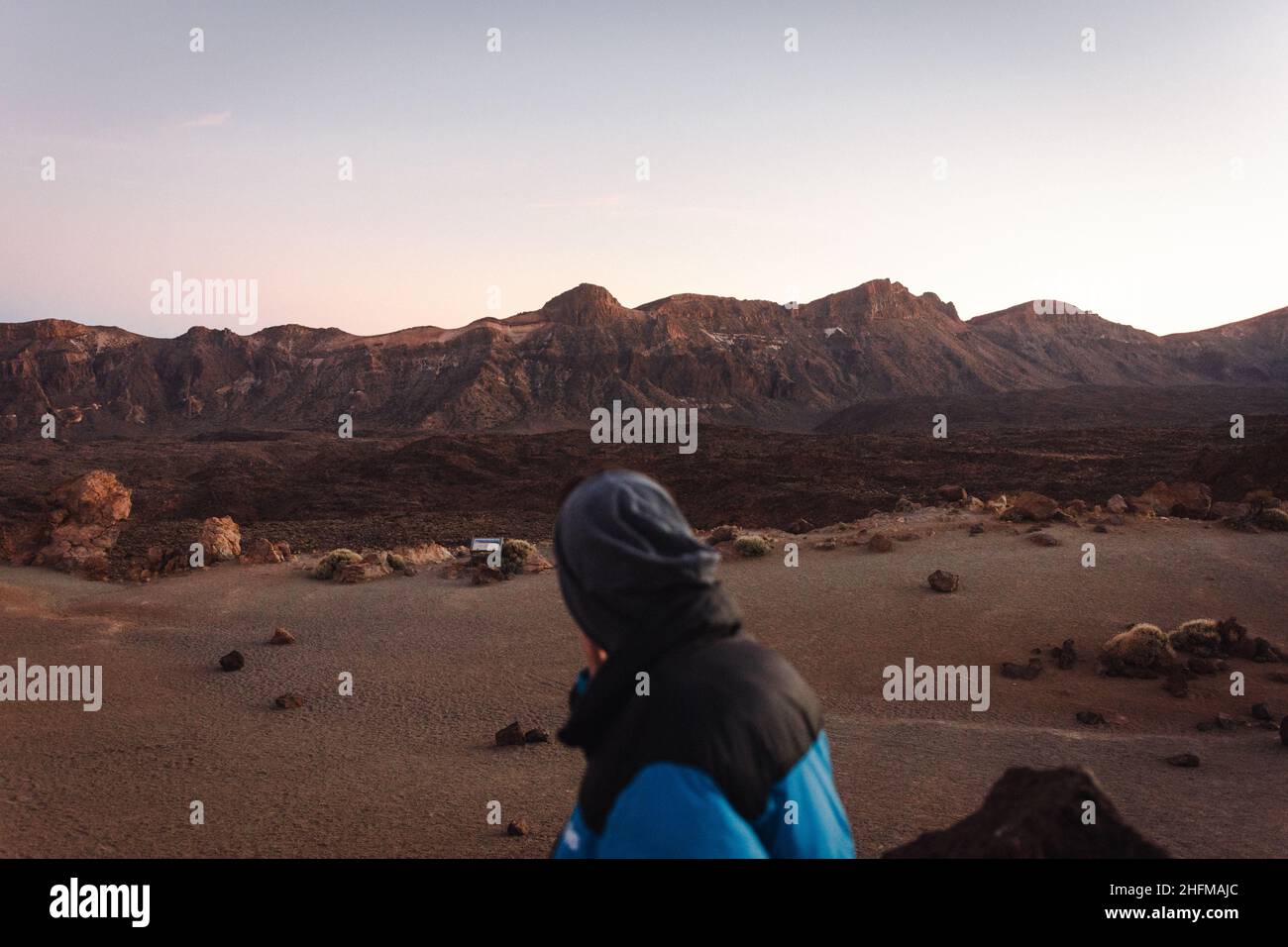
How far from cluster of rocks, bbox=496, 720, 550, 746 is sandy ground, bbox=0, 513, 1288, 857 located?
131 millimetres

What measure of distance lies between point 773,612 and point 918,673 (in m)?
2.46

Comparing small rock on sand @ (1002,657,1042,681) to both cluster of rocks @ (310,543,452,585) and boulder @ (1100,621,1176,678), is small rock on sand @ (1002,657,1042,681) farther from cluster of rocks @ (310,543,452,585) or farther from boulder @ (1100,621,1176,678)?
cluster of rocks @ (310,543,452,585)

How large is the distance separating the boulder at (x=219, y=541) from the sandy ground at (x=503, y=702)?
1.48 m

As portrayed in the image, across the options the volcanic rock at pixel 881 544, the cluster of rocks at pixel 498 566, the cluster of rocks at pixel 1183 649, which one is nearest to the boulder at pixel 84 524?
the cluster of rocks at pixel 498 566

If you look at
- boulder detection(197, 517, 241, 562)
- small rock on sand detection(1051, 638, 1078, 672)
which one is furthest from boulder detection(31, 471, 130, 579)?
small rock on sand detection(1051, 638, 1078, 672)

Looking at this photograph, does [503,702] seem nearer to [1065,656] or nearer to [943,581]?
[1065,656]

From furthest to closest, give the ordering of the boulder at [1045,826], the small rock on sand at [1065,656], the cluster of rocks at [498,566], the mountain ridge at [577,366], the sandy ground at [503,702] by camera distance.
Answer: the mountain ridge at [577,366]
the cluster of rocks at [498,566]
the small rock on sand at [1065,656]
the sandy ground at [503,702]
the boulder at [1045,826]

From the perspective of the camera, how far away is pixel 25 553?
54.8ft

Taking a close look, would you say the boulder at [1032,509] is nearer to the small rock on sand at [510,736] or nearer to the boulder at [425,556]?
the boulder at [425,556]

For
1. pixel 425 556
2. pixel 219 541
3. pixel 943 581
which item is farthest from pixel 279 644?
pixel 943 581

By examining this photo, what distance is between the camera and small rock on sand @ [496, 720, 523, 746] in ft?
25.6

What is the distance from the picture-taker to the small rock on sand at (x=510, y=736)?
25.6 ft
